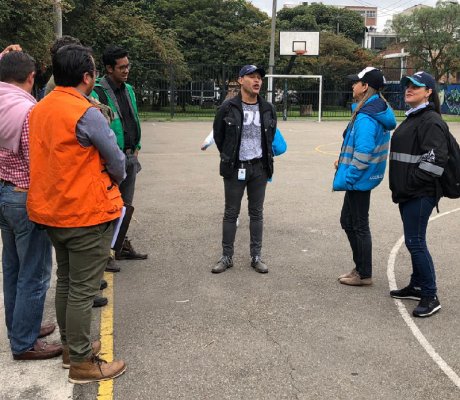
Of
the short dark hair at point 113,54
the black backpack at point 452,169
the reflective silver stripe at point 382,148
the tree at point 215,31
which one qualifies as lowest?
the black backpack at point 452,169

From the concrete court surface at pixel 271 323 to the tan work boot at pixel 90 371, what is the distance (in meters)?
0.07

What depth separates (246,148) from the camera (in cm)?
528

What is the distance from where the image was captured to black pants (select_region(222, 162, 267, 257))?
17.5ft

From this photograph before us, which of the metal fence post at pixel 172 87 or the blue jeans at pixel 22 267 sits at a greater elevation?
the metal fence post at pixel 172 87

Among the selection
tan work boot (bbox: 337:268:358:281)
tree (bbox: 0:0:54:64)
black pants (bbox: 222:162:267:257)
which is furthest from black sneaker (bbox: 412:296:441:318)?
tree (bbox: 0:0:54:64)

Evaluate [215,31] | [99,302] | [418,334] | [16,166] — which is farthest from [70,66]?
[215,31]

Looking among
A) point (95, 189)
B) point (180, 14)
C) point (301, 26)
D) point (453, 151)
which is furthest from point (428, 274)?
point (301, 26)

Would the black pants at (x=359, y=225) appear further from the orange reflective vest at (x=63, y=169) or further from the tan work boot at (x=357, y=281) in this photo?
the orange reflective vest at (x=63, y=169)

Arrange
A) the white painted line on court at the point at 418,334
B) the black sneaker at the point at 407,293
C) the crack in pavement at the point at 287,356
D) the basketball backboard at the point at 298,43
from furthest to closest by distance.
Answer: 1. the basketball backboard at the point at 298,43
2. the black sneaker at the point at 407,293
3. the white painted line on court at the point at 418,334
4. the crack in pavement at the point at 287,356

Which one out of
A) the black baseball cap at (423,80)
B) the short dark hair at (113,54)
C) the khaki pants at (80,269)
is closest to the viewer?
the khaki pants at (80,269)

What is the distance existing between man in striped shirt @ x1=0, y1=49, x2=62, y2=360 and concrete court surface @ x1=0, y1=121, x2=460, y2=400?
243mm

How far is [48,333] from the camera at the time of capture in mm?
4039

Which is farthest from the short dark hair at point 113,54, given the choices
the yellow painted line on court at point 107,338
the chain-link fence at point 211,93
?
the chain-link fence at point 211,93

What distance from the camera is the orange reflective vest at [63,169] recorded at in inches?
118
